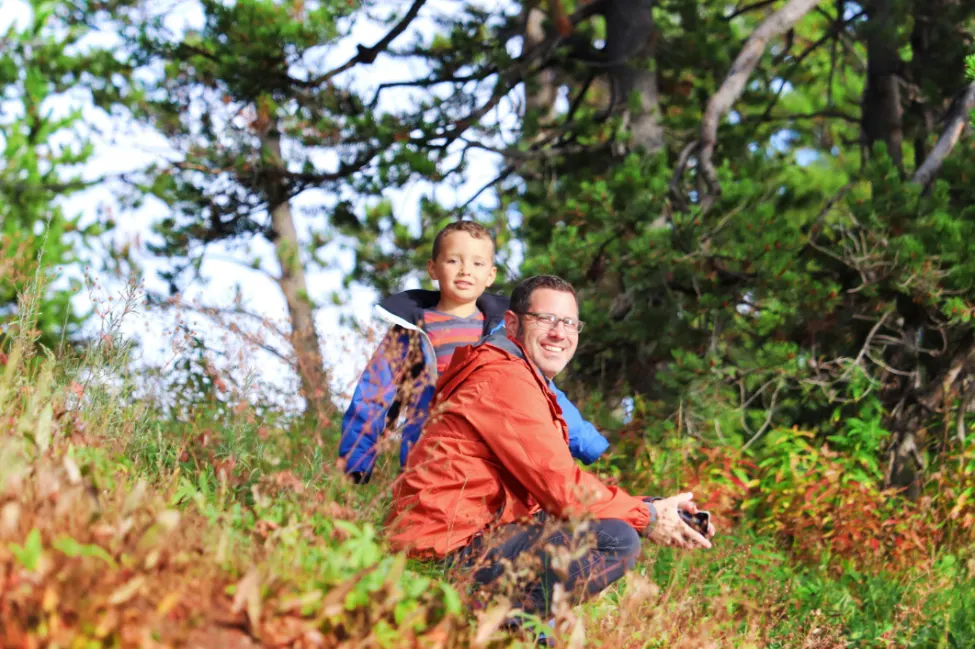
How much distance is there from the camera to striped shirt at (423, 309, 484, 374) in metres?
4.61

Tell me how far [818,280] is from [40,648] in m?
5.34

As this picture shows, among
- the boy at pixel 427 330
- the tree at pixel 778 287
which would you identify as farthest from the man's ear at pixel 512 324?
the tree at pixel 778 287

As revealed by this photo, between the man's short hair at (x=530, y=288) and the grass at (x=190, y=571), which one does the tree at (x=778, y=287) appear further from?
the grass at (x=190, y=571)

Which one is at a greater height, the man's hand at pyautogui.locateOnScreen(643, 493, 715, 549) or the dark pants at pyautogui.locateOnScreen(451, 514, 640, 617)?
the man's hand at pyautogui.locateOnScreen(643, 493, 715, 549)

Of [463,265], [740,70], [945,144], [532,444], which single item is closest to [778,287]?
[945,144]

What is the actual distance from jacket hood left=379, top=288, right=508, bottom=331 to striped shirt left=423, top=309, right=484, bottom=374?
0.05 metres

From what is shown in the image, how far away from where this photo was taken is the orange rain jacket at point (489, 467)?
120 inches

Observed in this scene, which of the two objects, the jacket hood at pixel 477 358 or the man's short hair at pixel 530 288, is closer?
the jacket hood at pixel 477 358

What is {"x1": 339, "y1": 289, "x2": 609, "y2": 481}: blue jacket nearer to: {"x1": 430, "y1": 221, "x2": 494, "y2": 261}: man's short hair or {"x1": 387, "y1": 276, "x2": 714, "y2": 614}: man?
{"x1": 430, "y1": 221, "x2": 494, "y2": 261}: man's short hair

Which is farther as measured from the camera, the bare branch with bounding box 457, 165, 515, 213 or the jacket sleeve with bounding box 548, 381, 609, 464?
the bare branch with bounding box 457, 165, 515, 213

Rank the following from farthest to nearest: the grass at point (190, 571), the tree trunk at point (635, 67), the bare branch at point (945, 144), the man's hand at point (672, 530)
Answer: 1. the tree trunk at point (635, 67)
2. the bare branch at point (945, 144)
3. the man's hand at point (672, 530)
4. the grass at point (190, 571)

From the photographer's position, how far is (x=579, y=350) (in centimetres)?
705

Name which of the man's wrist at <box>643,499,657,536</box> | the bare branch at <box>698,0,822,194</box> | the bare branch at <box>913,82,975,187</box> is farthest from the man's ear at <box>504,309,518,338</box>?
the bare branch at <box>913,82,975,187</box>

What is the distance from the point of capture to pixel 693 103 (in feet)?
28.3
